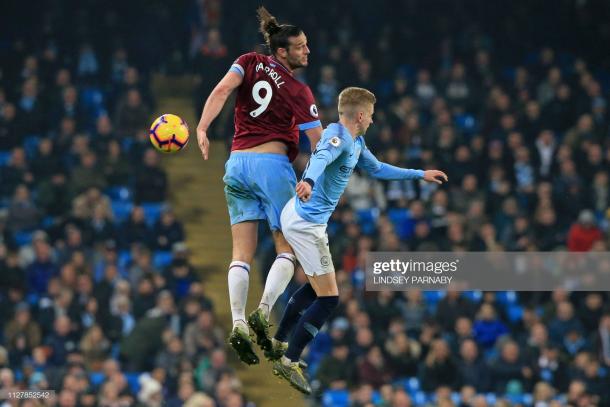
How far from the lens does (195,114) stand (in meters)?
20.7

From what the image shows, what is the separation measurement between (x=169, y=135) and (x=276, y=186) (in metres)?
0.88

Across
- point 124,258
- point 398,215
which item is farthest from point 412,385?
point 124,258

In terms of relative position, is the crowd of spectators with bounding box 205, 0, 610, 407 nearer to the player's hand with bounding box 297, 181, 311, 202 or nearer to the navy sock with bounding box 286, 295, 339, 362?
the navy sock with bounding box 286, 295, 339, 362

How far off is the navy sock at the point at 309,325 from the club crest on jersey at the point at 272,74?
1646mm

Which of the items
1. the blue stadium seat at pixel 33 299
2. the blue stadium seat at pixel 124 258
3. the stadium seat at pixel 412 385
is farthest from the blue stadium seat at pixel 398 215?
the blue stadium seat at pixel 33 299

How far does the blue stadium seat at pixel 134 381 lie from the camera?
1628 cm

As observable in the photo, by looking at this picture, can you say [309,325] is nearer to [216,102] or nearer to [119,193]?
[216,102]

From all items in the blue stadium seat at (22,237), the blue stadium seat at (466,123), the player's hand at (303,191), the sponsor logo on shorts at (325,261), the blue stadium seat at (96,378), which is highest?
the player's hand at (303,191)

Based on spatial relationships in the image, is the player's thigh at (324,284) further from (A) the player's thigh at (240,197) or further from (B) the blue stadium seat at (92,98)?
(B) the blue stadium seat at (92,98)

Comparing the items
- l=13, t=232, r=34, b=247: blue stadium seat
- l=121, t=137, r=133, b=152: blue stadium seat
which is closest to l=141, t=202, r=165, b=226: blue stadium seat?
l=121, t=137, r=133, b=152: blue stadium seat

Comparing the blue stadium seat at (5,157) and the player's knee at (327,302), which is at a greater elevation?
the player's knee at (327,302)

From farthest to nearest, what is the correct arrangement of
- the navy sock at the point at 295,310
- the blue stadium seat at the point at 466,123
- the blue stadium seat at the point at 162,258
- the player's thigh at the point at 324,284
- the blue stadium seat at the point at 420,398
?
the blue stadium seat at the point at 466,123 < the blue stadium seat at the point at 162,258 < the blue stadium seat at the point at 420,398 < the navy sock at the point at 295,310 < the player's thigh at the point at 324,284

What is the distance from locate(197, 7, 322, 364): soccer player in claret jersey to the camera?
9.27 metres

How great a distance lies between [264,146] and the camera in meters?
9.38
